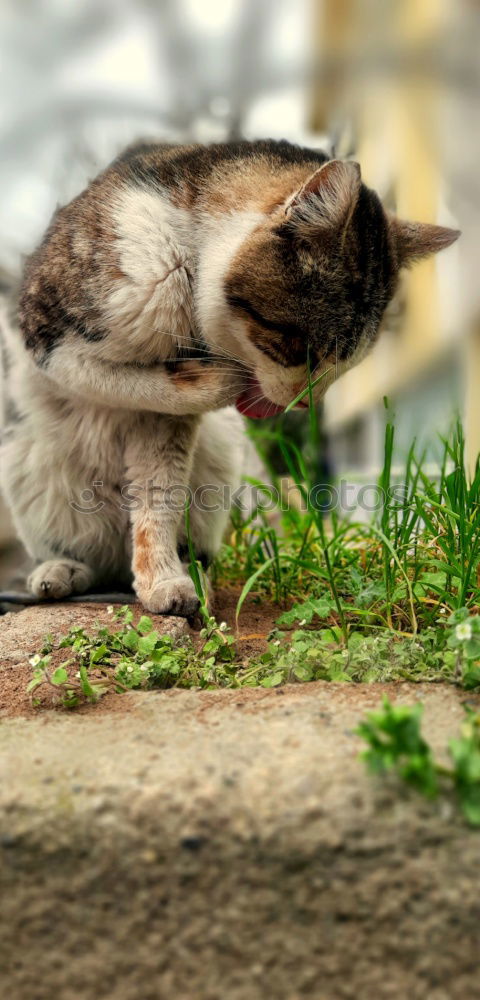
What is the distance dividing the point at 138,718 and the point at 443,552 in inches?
32.7

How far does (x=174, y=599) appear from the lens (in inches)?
75.9

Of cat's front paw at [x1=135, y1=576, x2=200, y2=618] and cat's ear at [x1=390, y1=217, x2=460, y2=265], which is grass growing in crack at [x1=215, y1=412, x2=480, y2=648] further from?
cat's ear at [x1=390, y1=217, x2=460, y2=265]

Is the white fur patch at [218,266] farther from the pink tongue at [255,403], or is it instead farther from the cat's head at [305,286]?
the pink tongue at [255,403]

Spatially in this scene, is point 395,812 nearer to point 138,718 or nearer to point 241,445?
point 138,718

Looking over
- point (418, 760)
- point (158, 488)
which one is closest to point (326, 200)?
point (158, 488)

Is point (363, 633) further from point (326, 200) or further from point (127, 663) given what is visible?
point (326, 200)

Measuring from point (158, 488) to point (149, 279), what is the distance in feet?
1.85

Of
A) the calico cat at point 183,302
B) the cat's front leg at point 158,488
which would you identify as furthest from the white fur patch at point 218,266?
the cat's front leg at point 158,488

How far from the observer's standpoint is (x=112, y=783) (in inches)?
38.5

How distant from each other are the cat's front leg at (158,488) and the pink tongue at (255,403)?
0.18 meters

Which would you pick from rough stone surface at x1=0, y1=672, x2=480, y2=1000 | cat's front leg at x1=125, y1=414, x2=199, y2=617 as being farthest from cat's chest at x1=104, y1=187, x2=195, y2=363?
rough stone surface at x1=0, y1=672, x2=480, y2=1000

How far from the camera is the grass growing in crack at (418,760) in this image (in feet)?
2.93

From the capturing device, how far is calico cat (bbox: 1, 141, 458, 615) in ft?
6.02

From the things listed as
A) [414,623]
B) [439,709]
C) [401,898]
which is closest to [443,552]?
[414,623]
